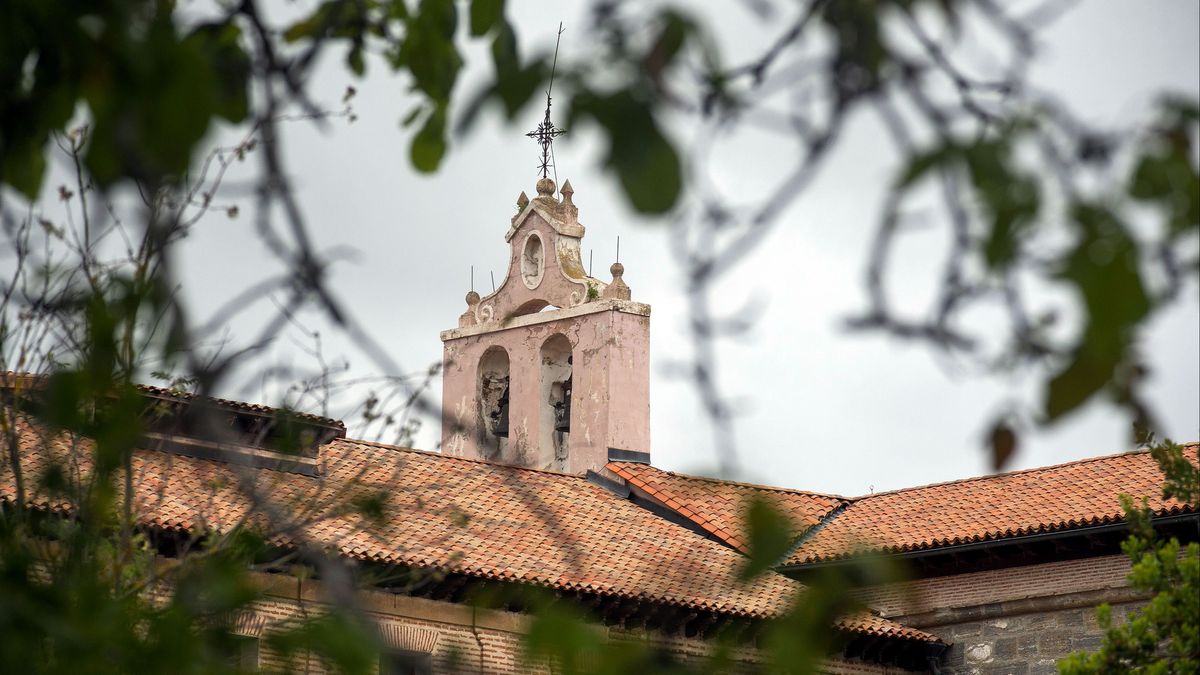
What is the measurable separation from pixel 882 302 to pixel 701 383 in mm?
272

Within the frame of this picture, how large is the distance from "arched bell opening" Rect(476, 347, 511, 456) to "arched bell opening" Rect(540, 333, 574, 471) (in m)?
0.48

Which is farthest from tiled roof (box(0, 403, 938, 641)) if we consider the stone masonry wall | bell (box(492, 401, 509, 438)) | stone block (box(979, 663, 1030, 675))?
bell (box(492, 401, 509, 438))

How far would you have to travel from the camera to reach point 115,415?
282 centimetres

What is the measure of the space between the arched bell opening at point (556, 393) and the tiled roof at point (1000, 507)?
3.45 metres

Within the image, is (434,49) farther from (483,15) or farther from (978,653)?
(978,653)

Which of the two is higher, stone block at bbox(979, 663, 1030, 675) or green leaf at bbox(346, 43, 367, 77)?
stone block at bbox(979, 663, 1030, 675)

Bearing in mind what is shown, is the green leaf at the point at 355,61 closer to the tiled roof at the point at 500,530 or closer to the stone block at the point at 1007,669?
the tiled roof at the point at 500,530

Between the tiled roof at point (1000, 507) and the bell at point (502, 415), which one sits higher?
the bell at point (502, 415)

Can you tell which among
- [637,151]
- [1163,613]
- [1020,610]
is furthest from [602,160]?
[1020,610]

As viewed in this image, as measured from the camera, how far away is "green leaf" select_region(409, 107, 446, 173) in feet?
8.31

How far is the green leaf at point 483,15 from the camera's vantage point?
2406mm

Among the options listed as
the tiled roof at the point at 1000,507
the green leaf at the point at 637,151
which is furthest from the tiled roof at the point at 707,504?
the green leaf at the point at 637,151

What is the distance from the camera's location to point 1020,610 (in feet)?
46.6

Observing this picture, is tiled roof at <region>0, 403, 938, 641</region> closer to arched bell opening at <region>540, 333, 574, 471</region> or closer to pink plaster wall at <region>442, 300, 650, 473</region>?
pink plaster wall at <region>442, 300, 650, 473</region>
